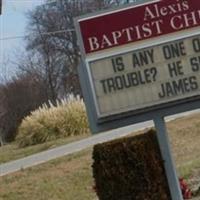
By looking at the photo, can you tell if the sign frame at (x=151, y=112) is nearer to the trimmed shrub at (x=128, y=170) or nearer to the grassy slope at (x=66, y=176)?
the trimmed shrub at (x=128, y=170)

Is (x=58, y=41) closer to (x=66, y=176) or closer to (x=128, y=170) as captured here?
(x=66, y=176)

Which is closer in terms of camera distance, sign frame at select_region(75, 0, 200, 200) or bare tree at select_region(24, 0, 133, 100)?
sign frame at select_region(75, 0, 200, 200)

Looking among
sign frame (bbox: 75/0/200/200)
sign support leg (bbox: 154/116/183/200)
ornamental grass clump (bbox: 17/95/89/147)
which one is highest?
sign frame (bbox: 75/0/200/200)

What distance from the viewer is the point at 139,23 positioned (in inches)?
399

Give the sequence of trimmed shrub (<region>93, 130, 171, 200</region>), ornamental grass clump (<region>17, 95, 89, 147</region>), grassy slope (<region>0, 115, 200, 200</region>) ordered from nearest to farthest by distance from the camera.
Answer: trimmed shrub (<region>93, 130, 171, 200</region>) → grassy slope (<region>0, 115, 200, 200</region>) → ornamental grass clump (<region>17, 95, 89, 147</region>)

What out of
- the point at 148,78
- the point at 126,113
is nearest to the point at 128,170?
the point at 126,113

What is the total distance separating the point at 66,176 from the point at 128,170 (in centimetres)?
929

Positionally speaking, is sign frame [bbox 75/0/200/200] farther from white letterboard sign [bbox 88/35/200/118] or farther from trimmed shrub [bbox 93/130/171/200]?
trimmed shrub [bbox 93/130/171/200]

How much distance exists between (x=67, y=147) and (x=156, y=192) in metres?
15.7

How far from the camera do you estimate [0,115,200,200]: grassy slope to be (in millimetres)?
17266

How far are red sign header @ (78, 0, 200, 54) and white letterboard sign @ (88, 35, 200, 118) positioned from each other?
0.62ft

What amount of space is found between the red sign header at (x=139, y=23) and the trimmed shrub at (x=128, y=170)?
130 centimetres

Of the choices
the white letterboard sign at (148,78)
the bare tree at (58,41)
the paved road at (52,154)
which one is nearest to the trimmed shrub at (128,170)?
the white letterboard sign at (148,78)

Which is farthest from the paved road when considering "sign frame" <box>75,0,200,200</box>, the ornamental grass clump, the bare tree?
the bare tree
